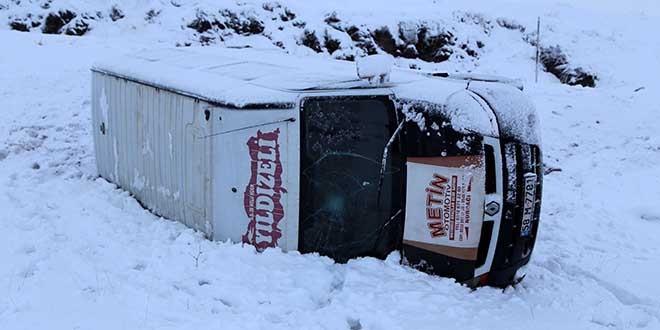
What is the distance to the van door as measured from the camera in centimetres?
456

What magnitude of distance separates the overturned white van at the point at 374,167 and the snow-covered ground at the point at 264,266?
0.21 m

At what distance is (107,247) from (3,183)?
2.34m

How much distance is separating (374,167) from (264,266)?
3.67ft

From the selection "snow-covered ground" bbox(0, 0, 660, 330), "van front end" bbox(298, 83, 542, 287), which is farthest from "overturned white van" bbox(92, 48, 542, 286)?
"snow-covered ground" bbox(0, 0, 660, 330)

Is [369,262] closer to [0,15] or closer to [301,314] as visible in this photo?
[301,314]

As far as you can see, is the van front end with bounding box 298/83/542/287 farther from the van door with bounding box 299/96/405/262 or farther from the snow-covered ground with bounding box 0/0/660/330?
the snow-covered ground with bounding box 0/0/660/330

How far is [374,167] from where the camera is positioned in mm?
4582

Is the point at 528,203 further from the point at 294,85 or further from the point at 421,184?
the point at 294,85

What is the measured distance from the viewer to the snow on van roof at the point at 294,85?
14.6ft

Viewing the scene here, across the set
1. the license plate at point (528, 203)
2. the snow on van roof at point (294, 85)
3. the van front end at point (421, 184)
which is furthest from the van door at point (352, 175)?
the license plate at point (528, 203)

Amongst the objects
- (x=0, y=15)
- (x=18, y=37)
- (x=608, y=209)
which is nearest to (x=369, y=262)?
(x=608, y=209)

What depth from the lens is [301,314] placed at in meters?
3.98

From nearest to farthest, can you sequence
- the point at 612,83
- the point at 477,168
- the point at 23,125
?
1. the point at 477,168
2. the point at 23,125
3. the point at 612,83

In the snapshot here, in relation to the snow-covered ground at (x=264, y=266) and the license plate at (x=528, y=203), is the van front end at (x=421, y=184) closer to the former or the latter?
the license plate at (x=528, y=203)
